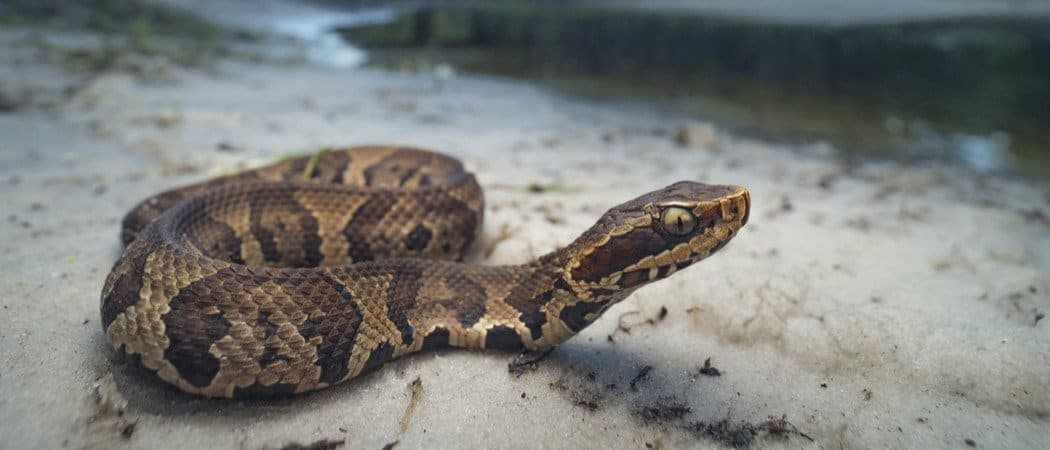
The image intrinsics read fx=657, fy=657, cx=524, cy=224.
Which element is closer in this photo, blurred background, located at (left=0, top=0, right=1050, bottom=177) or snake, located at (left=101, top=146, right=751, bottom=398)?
snake, located at (left=101, top=146, right=751, bottom=398)

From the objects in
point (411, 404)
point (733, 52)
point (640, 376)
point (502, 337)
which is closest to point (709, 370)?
point (640, 376)

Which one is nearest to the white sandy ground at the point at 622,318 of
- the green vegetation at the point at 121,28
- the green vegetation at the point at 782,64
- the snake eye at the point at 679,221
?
the snake eye at the point at 679,221

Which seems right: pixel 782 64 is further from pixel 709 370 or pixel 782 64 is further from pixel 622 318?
pixel 709 370

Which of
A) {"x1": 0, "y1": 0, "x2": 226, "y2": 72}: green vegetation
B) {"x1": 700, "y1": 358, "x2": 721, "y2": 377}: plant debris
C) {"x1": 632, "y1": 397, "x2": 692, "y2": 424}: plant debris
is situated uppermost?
{"x1": 632, "y1": 397, "x2": 692, "y2": 424}: plant debris

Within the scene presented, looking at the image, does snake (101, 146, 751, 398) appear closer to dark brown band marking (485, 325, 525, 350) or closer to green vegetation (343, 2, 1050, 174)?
dark brown band marking (485, 325, 525, 350)

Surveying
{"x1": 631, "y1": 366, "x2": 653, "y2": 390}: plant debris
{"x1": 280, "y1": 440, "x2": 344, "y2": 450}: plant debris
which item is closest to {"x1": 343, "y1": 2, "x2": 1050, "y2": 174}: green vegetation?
{"x1": 631, "y1": 366, "x2": 653, "y2": 390}: plant debris

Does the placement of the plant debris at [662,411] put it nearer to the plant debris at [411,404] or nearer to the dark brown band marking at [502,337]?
the dark brown band marking at [502,337]
